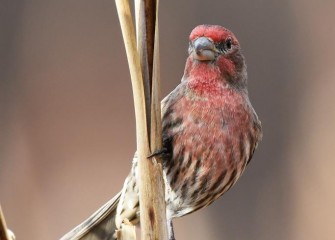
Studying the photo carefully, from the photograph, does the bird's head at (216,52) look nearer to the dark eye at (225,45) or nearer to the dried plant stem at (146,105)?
the dark eye at (225,45)

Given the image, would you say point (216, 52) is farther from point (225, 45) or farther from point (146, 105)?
point (146, 105)

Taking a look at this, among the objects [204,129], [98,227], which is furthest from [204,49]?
[98,227]

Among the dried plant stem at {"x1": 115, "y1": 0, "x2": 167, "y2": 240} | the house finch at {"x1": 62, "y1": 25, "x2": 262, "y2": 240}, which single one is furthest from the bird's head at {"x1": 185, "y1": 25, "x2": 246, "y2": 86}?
the dried plant stem at {"x1": 115, "y1": 0, "x2": 167, "y2": 240}

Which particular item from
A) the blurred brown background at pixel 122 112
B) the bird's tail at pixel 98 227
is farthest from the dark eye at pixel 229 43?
the blurred brown background at pixel 122 112

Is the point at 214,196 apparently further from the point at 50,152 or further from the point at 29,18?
the point at 29,18

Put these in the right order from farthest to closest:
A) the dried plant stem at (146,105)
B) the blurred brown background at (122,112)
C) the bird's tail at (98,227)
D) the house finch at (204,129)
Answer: the blurred brown background at (122,112) → the bird's tail at (98,227) → the house finch at (204,129) → the dried plant stem at (146,105)

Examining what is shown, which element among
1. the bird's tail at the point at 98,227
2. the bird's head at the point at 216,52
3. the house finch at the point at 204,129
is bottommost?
the bird's tail at the point at 98,227
